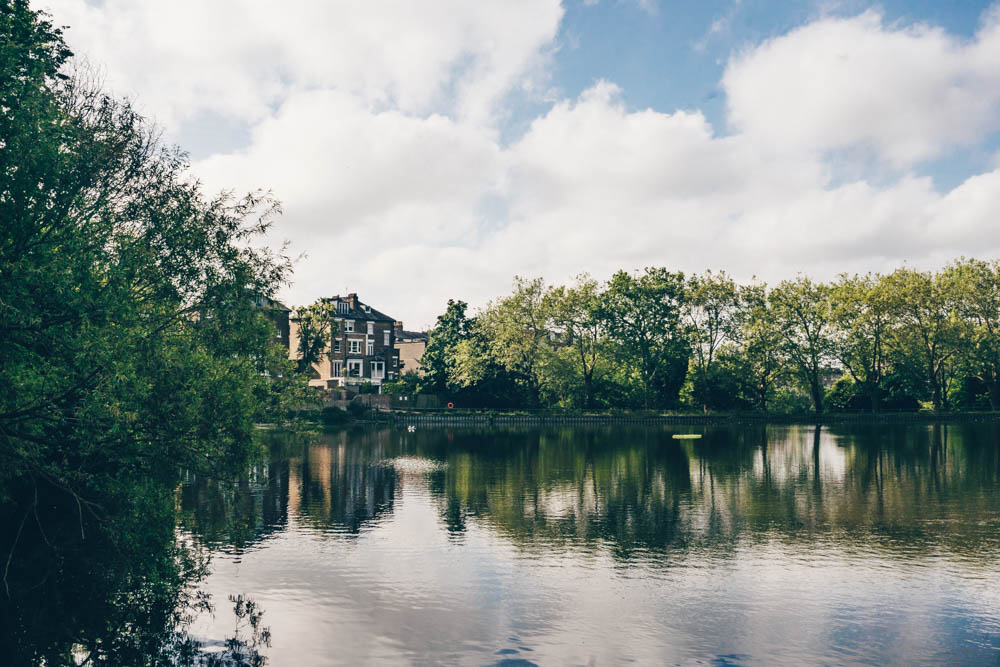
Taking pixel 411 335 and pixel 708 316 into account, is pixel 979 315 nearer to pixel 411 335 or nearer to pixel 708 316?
pixel 708 316

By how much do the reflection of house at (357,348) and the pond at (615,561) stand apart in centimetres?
6378

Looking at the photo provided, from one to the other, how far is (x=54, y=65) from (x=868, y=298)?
92793 millimetres

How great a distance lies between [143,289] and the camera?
72.5ft

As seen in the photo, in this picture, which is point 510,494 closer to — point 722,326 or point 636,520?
point 636,520

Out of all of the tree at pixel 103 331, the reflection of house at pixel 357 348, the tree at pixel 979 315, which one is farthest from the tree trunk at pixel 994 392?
the tree at pixel 103 331

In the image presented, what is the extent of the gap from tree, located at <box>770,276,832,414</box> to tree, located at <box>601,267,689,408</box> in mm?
12838

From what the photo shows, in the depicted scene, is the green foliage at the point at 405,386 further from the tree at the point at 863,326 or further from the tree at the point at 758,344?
the tree at the point at 863,326

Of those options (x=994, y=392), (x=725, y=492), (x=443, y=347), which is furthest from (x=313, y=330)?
(x=994, y=392)

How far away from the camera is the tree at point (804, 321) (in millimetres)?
98188

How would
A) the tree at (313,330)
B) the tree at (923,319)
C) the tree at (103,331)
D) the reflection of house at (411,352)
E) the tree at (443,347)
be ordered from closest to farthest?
the tree at (103,331) → the tree at (313,330) → the tree at (923,319) → the tree at (443,347) → the reflection of house at (411,352)

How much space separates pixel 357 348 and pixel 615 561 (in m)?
93.7

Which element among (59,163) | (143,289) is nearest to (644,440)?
(143,289)

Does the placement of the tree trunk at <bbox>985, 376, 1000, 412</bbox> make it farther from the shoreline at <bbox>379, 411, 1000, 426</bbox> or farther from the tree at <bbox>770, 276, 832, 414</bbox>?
the tree at <bbox>770, 276, 832, 414</bbox>

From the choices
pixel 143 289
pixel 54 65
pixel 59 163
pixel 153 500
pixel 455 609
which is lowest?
pixel 455 609
